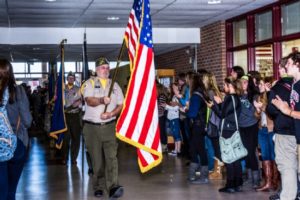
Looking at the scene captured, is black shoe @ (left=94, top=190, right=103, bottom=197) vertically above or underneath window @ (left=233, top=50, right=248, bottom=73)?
underneath

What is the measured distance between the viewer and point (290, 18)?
452 inches

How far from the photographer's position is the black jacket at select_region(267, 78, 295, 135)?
6102 millimetres

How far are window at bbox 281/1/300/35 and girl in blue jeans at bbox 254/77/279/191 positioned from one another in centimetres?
365

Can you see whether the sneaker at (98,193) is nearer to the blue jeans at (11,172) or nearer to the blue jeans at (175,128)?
the blue jeans at (11,172)

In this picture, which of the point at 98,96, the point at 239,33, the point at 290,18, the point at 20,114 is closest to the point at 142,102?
the point at 20,114

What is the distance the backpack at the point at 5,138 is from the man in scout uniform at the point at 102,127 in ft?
6.76

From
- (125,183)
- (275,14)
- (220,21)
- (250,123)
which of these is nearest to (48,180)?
(125,183)

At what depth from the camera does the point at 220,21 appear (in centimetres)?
1438

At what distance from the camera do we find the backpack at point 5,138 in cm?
534

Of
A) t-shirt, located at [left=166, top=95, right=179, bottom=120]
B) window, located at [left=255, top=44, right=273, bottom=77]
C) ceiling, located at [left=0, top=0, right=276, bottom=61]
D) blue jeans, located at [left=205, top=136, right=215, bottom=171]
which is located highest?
ceiling, located at [left=0, top=0, right=276, bottom=61]

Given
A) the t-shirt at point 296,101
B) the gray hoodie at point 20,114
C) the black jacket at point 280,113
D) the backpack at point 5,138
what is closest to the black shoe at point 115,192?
the gray hoodie at point 20,114

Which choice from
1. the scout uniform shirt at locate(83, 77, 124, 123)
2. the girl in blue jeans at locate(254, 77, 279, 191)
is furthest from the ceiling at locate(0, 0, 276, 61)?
the girl in blue jeans at locate(254, 77, 279, 191)

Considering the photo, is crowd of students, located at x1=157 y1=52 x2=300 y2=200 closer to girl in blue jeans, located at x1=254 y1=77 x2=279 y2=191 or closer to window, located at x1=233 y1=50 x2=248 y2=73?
girl in blue jeans, located at x1=254 y1=77 x2=279 y2=191

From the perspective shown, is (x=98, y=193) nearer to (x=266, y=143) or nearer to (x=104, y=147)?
(x=104, y=147)
